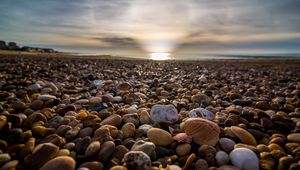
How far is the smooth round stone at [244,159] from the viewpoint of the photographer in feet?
6.08

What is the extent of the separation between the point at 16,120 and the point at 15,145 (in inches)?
22.4

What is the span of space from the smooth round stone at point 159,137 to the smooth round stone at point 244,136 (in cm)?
71

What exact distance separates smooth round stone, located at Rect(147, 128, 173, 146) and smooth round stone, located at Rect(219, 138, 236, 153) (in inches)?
19.3

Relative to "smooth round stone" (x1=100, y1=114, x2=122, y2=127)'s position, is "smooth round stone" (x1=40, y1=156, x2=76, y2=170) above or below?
below

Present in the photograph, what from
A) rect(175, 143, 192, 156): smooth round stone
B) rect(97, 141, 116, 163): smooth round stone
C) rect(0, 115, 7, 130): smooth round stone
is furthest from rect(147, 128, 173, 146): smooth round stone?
rect(0, 115, 7, 130): smooth round stone

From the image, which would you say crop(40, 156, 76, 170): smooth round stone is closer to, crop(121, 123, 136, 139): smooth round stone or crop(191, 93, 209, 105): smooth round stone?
crop(121, 123, 136, 139): smooth round stone

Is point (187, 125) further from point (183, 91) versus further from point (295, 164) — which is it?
point (183, 91)

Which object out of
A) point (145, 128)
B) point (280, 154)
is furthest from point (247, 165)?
point (145, 128)

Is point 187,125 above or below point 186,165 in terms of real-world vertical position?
above

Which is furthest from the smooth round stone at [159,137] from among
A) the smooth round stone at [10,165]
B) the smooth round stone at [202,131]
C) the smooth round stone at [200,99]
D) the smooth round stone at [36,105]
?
the smooth round stone at [36,105]

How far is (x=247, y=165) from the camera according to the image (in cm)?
186

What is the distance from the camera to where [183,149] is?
7.00 ft

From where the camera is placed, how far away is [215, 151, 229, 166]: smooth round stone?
195 centimetres

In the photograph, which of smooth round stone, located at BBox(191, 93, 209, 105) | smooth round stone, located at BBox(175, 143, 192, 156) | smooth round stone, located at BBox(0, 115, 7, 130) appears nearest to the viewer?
smooth round stone, located at BBox(175, 143, 192, 156)
